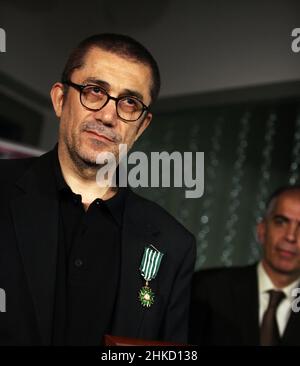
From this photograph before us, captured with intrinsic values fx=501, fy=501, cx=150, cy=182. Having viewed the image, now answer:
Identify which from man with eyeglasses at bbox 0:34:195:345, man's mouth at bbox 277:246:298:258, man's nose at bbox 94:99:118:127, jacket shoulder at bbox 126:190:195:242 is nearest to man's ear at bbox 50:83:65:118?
man with eyeglasses at bbox 0:34:195:345

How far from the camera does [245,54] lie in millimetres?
1355

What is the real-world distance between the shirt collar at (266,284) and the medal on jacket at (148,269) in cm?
42

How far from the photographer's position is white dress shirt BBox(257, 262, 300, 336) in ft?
4.31

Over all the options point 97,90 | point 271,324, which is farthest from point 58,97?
point 271,324

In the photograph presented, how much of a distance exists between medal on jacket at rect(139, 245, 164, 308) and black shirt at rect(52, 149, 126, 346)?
0.18 feet

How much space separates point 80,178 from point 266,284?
25.1 inches

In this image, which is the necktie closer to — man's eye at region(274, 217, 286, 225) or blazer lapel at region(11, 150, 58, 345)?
man's eye at region(274, 217, 286, 225)

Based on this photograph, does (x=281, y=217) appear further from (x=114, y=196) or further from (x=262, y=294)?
(x=114, y=196)

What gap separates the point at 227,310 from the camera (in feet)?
4.42

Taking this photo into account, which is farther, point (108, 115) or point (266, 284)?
point (266, 284)

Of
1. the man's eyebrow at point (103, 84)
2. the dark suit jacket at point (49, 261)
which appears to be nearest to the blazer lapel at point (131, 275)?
the dark suit jacket at point (49, 261)

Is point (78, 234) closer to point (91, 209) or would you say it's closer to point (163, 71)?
point (91, 209)

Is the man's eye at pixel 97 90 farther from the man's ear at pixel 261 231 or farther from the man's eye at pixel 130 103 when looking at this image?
the man's ear at pixel 261 231
